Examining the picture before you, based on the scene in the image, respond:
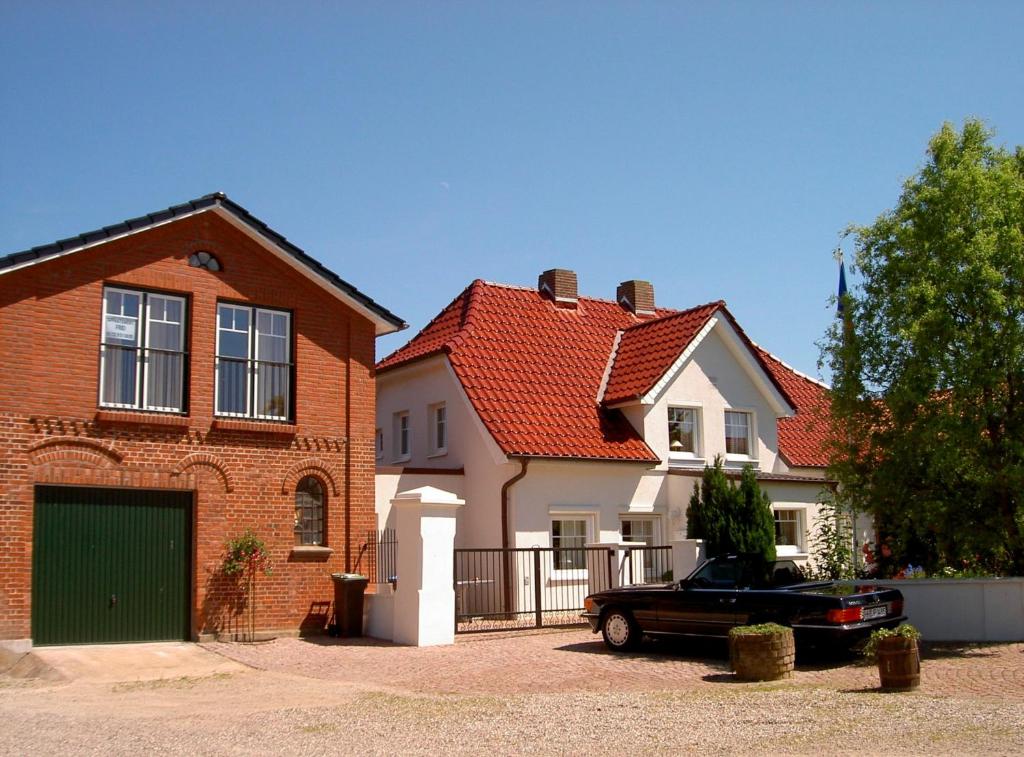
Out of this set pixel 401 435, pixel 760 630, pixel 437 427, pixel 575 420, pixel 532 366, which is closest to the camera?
pixel 760 630

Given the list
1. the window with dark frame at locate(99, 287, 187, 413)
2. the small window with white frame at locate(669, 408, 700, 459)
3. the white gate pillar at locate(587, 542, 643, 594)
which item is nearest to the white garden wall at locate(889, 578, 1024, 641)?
the white gate pillar at locate(587, 542, 643, 594)

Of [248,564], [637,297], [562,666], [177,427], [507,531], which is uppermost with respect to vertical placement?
[637,297]

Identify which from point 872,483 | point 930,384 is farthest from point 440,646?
point 930,384

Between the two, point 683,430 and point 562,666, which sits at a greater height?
point 683,430

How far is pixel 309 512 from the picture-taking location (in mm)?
19000

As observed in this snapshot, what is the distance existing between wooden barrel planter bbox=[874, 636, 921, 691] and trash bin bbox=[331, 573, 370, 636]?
9211 millimetres

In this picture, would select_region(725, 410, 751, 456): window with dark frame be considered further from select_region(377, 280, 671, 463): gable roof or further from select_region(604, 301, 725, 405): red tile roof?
select_region(377, 280, 671, 463): gable roof

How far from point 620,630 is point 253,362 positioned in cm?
766

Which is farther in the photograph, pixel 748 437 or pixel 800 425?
pixel 800 425

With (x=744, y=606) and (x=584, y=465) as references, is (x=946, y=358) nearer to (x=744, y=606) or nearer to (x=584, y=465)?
(x=744, y=606)

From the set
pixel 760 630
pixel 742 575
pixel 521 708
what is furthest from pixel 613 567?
pixel 521 708

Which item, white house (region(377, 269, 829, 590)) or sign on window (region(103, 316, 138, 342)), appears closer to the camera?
sign on window (region(103, 316, 138, 342))

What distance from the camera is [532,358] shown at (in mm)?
24625

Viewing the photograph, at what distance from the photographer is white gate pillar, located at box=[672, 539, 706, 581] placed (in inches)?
787
